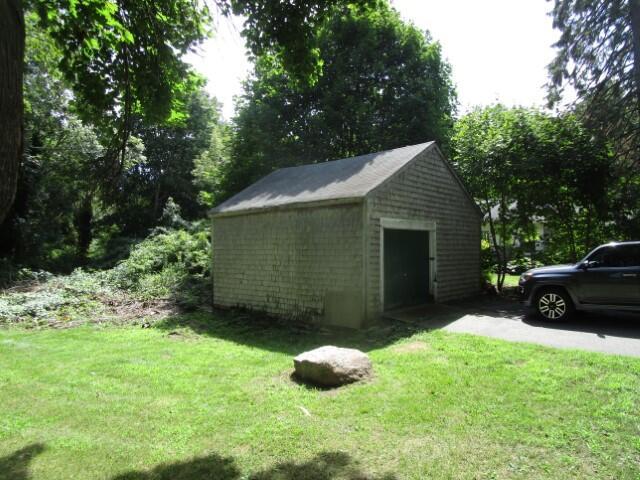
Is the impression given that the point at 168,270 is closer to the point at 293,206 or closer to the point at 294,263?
the point at 294,263

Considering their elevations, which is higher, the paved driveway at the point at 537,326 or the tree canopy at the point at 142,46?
the tree canopy at the point at 142,46

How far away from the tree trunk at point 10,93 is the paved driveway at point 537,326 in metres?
8.39

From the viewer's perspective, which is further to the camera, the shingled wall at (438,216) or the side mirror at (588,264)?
the shingled wall at (438,216)

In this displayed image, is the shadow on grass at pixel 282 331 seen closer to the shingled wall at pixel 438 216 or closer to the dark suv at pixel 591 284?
the shingled wall at pixel 438 216

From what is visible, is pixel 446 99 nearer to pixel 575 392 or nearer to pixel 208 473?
pixel 575 392

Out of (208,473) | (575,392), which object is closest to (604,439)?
(575,392)

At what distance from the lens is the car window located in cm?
886

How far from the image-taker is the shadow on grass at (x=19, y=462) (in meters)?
3.77

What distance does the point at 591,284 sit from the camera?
9.10 metres

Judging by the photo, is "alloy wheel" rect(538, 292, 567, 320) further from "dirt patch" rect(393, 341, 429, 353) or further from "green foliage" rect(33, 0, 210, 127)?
"green foliage" rect(33, 0, 210, 127)

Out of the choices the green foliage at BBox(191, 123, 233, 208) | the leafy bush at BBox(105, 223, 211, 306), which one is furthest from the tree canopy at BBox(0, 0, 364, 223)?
the green foliage at BBox(191, 123, 233, 208)

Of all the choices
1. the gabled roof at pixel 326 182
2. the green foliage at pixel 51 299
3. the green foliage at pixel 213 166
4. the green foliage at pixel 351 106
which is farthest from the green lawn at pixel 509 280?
the green foliage at pixel 51 299

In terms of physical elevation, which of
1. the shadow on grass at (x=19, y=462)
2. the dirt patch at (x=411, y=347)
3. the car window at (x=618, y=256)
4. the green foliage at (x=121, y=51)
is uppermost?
Result: the green foliage at (x=121, y=51)

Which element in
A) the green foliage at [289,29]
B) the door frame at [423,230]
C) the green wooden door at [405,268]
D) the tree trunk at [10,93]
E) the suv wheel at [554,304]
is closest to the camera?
the tree trunk at [10,93]
